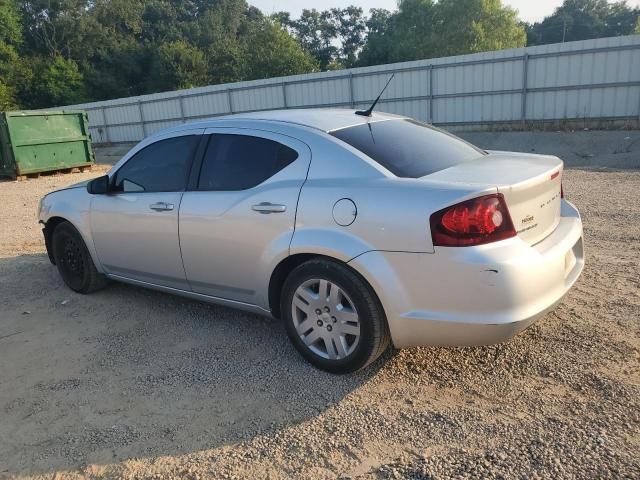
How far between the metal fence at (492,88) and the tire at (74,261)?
52.6 ft

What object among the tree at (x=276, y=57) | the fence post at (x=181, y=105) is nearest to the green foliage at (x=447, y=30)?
the tree at (x=276, y=57)

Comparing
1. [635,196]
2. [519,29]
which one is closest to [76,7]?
[519,29]

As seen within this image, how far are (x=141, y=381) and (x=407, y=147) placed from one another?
2.28 m

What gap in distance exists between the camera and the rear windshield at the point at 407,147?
318 cm

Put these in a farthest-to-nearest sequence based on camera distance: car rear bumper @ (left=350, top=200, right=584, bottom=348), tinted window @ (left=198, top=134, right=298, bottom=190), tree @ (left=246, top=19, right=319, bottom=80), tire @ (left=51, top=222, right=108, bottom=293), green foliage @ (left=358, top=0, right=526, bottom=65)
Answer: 1. tree @ (left=246, top=19, right=319, bottom=80)
2. green foliage @ (left=358, top=0, right=526, bottom=65)
3. tire @ (left=51, top=222, right=108, bottom=293)
4. tinted window @ (left=198, top=134, right=298, bottom=190)
5. car rear bumper @ (left=350, top=200, right=584, bottom=348)

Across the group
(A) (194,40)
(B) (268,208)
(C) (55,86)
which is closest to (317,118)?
(B) (268,208)

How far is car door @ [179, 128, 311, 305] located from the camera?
3.35 m

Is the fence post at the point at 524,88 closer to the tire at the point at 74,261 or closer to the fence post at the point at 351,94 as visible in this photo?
the fence post at the point at 351,94

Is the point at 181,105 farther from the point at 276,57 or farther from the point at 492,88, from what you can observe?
the point at 276,57

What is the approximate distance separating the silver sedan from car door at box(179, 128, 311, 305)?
1 centimetres

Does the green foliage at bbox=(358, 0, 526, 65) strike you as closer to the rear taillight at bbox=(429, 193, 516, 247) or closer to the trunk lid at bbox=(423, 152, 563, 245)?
the trunk lid at bbox=(423, 152, 563, 245)

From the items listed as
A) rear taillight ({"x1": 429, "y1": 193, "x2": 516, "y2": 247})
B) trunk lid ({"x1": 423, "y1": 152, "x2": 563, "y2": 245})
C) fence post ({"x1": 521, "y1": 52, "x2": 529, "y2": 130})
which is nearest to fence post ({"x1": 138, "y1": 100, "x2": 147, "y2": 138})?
fence post ({"x1": 521, "y1": 52, "x2": 529, "y2": 130})

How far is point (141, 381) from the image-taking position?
337cm

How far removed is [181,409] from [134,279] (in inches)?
69.3
